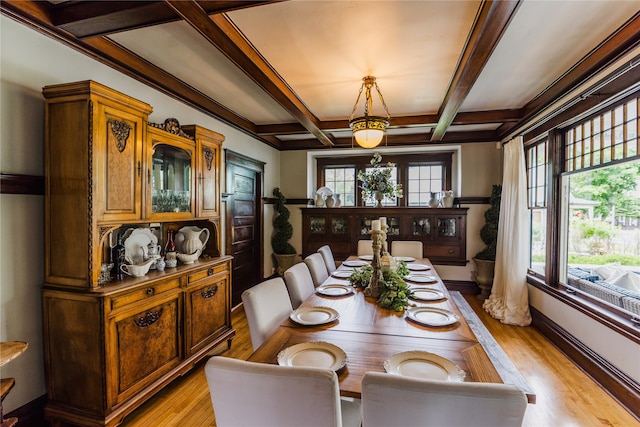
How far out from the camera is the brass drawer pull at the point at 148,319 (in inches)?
79.2

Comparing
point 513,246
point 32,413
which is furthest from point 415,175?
point 32,413

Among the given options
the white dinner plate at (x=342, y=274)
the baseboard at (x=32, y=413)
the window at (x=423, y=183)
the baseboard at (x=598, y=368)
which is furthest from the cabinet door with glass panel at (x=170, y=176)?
the window at (x=423, y=183)

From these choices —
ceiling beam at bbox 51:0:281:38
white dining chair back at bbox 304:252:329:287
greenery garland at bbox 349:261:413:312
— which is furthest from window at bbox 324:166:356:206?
ceiling beam at bbox 51:0:281:38

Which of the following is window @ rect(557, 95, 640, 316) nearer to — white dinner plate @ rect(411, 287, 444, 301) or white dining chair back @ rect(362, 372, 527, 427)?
white dinner plate @ rect(411, 287, 444, 301)

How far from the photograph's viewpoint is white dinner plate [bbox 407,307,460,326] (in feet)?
5.71

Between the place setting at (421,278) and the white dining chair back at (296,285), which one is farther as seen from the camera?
the place setting at (421,278)

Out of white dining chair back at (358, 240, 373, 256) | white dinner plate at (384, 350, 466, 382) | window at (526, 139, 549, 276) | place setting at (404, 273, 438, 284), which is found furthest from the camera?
white dining chair back at (358, 240, 373, 256)

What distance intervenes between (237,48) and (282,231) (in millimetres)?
3410

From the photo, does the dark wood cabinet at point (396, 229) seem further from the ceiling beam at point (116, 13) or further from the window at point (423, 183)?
the ceiling beam at point (116, 13)

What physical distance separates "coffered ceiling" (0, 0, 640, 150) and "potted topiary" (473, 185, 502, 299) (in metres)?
1.46

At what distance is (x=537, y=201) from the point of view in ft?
12.3

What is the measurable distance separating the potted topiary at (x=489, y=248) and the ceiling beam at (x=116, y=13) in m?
4.22

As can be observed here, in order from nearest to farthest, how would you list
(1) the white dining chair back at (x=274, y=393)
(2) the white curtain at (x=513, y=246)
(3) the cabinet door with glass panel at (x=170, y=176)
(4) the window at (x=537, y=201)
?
(1) the white dining chair back at (x=274, y=393) < (3) the cabinet door with glass panel at (x=170, y=176) < (4) the window at (x=537, y=201) < (2) the white curtain at (x=513, y=246)

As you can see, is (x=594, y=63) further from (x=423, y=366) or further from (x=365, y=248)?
(x=365, y=248)
